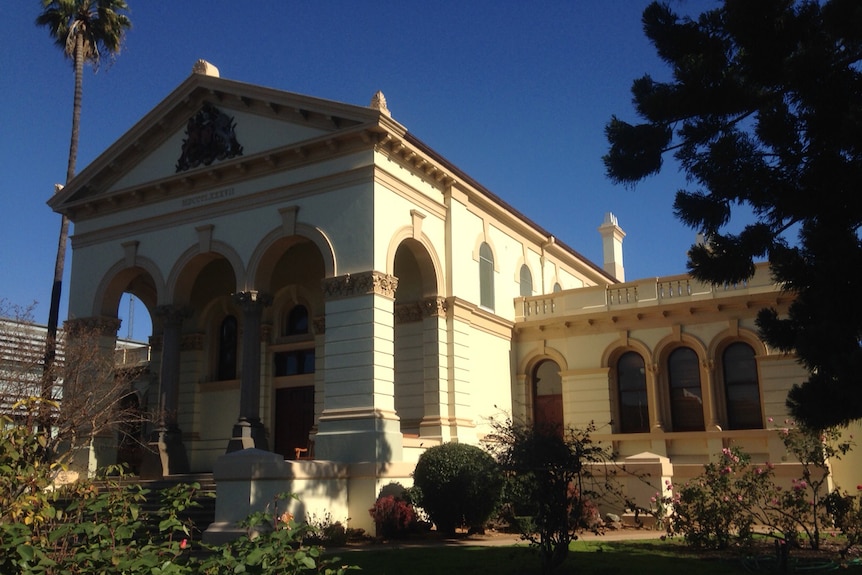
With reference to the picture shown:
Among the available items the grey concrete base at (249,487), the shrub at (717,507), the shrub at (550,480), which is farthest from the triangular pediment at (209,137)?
the shrub at (717,507)

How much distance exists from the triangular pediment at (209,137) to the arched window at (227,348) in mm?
4919

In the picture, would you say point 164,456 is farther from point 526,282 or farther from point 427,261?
point 526,282

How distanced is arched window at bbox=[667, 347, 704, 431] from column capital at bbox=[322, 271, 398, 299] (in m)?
10.1

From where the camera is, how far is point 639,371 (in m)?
25.4

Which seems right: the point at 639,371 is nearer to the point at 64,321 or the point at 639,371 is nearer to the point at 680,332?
the point at 680,332

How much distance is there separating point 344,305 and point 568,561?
955 cm

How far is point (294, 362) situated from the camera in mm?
24984

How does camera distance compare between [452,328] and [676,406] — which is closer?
[452,328]

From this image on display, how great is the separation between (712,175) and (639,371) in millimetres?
13831

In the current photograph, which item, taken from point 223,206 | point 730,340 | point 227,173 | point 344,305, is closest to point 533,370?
point 730,340

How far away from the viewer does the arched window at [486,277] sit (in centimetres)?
2527

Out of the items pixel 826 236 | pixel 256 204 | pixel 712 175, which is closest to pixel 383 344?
pixel 256 204

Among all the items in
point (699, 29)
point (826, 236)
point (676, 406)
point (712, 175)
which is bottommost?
point (676, 406)

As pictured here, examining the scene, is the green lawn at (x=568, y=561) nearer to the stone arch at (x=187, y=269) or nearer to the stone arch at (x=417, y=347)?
the stone arch at (x=417, y=347)
